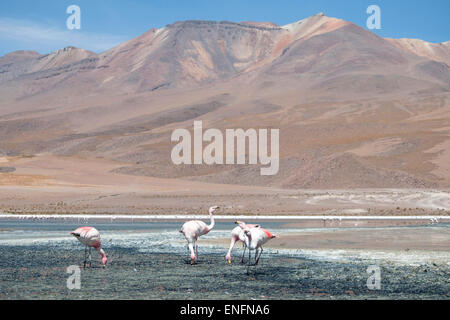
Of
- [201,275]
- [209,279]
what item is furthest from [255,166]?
[209,279]

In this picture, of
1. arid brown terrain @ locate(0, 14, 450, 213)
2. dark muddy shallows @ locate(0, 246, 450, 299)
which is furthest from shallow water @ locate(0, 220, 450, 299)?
arid brown terrain @ locate(0, 14, 450, 213)

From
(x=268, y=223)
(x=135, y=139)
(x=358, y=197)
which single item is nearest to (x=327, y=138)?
(x=135, y=139)

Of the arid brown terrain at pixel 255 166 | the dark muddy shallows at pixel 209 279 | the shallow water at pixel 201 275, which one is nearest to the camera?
the dark muddy shallows at pixel 209 279

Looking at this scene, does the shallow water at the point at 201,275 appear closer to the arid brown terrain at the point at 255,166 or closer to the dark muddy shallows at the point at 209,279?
the dark muddy shallows at the point at 209,279

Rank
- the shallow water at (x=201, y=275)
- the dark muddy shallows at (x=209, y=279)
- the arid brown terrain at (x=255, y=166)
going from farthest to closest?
the arid brown terrain at (x=255, y=166)
the shallow water at (x=201, y=275)
the dark muddy shallows at (x=209, y=279)

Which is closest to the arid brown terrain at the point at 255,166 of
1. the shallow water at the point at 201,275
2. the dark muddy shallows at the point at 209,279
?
the shallow water at the point at 201,275
